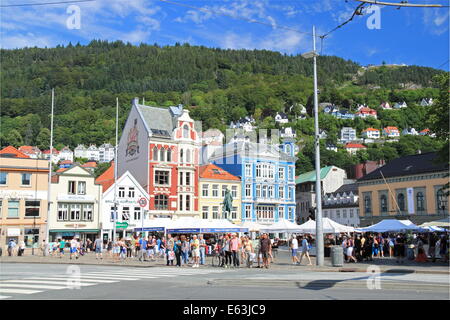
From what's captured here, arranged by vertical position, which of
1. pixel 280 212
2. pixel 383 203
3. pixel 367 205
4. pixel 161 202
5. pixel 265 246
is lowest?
pixel 265 246

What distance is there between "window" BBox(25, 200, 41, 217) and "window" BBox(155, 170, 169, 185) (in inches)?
594

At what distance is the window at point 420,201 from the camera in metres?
67.1

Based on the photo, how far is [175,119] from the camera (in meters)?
67.3

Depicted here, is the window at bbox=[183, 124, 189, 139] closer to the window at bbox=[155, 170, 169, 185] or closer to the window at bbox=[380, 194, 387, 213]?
the window at bbox=[155, 170, 169, 185]

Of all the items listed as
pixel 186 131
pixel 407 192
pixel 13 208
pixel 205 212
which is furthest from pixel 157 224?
pixel 407 192

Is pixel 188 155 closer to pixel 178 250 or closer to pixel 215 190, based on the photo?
pixel 215 190

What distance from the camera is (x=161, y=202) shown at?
6238 centimetres

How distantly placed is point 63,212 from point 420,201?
45.9 meters

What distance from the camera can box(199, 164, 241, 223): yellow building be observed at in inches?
2608

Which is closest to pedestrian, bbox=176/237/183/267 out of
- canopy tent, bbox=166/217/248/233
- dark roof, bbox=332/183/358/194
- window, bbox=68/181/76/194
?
canopy tent, bbox=166/217/248/233
